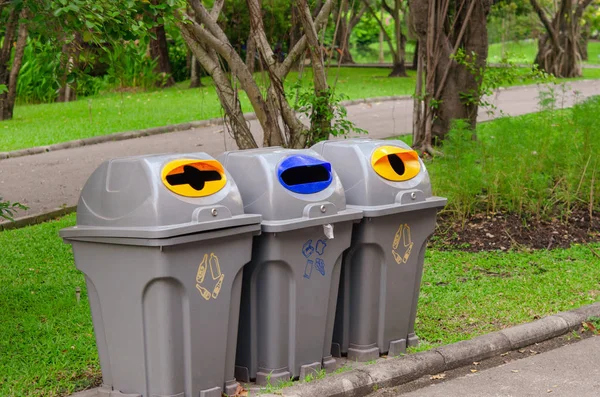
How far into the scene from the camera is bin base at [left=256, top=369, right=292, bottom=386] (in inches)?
191

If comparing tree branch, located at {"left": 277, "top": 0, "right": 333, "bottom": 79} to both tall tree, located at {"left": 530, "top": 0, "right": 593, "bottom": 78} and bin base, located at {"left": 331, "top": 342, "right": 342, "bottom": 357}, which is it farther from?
tall tree, located at {"left": 530, "top": 0, "right": 593, "bottom": 78}

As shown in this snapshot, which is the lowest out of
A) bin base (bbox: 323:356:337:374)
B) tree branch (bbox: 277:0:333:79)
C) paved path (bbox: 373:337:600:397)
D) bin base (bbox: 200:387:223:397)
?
paved path (bbox: 373:337:600:397)

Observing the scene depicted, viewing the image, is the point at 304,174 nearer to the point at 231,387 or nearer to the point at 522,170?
the point at 231,387

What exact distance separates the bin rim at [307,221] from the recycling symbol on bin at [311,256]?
146 millimetres

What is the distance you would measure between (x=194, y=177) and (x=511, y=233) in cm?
469

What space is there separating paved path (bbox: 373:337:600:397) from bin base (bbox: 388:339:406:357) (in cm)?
38

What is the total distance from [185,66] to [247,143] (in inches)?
840

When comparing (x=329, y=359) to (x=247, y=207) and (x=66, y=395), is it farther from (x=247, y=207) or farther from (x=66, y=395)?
(x=66, y=395)

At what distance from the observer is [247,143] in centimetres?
902

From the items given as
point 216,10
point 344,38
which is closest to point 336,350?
point 216,10

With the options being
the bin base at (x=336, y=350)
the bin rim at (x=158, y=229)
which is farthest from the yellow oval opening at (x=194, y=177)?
the bin base at (x=336, y=350)

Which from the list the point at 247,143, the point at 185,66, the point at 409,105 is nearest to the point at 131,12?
the point at 247,143

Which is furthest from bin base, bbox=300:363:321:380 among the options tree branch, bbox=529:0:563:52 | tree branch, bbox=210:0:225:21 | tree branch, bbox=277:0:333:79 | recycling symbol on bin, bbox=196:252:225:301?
tree branch, bbox=529:0:563:52

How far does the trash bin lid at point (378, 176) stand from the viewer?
5145mm
